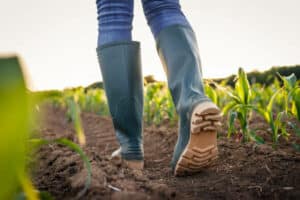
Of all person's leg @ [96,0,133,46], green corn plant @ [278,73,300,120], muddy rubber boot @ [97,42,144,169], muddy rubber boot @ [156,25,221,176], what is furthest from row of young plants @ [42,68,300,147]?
muddy rubber boot @ [156,25,221,176]

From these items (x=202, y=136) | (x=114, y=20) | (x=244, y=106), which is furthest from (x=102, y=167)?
(x=244, y=106)

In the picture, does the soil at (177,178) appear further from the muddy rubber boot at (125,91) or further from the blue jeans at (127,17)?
the blue jeans at (127,17)

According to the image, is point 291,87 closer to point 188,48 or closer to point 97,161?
point 188,48

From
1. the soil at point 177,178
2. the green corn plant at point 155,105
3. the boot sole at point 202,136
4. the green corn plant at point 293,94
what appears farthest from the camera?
the green corn plant at point 155,105

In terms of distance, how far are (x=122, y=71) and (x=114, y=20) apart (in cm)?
20

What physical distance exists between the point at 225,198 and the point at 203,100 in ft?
1.07

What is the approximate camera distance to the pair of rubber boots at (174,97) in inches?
50.7

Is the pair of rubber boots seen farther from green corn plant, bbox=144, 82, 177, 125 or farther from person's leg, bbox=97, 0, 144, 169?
green corn plant, bbox=144, 82, 177, 125

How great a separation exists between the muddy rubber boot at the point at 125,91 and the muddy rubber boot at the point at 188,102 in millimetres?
131

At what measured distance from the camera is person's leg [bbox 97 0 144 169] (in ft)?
4.90

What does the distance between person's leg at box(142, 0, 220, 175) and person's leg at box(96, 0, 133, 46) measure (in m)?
0.08

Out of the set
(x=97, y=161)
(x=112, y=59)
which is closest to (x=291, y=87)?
(x=112, y=59)

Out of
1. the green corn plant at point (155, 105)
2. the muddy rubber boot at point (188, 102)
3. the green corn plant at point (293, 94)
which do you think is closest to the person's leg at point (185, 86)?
the muddy rubber boot at point (188, 102)

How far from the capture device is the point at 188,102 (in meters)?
1.34
